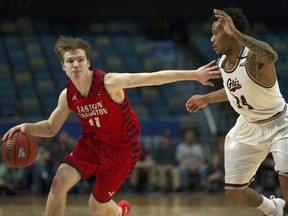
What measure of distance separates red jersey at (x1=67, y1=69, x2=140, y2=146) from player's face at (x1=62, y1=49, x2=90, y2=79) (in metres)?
0.16

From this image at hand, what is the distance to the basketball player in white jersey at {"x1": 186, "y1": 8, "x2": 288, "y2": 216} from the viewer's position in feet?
18.4

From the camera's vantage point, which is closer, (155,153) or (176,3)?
(155,153)

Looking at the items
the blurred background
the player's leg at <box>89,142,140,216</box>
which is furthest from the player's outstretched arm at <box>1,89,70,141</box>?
the blurred background

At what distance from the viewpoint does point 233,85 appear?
569 centimetres

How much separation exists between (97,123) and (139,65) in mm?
10152

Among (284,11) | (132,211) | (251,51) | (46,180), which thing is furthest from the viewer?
(284,11)

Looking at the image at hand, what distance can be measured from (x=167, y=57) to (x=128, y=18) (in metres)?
1.83

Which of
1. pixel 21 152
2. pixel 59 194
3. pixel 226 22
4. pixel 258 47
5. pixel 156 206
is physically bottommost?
pixel 156 206

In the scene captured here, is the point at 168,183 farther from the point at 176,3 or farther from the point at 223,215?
the point at 176,3

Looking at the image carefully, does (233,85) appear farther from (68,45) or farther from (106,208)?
Answer: (106,208)

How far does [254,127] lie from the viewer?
5836mm

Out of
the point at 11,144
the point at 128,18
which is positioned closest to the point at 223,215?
the point at 11,144

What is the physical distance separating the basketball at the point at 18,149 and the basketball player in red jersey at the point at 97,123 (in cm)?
7

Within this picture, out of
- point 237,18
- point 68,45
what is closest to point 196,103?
point 237,18
